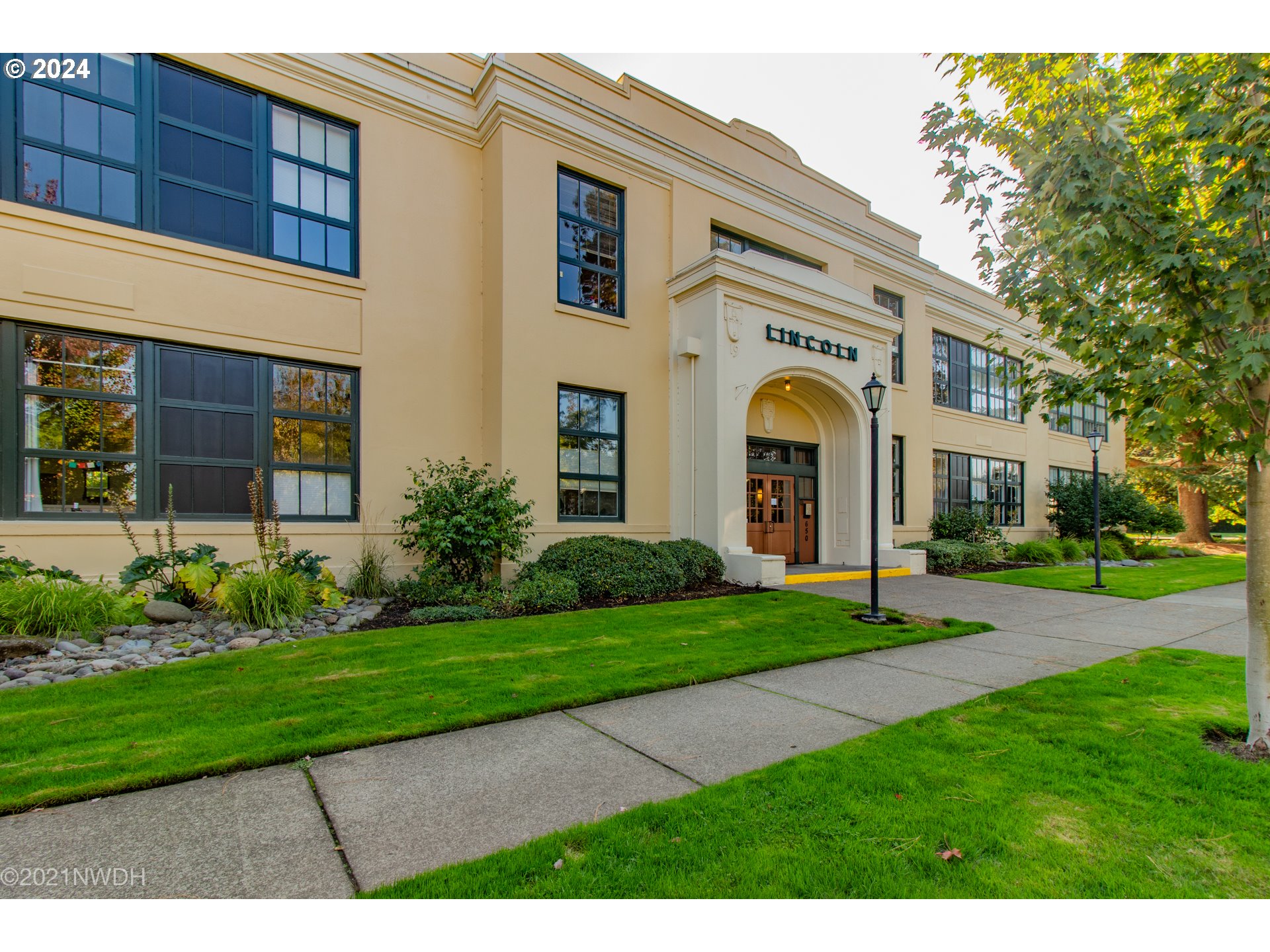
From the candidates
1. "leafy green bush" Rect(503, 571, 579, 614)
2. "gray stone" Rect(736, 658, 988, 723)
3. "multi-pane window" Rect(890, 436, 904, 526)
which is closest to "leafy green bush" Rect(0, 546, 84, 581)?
"leafy green bush" Rect(503, 571, 579, 614)

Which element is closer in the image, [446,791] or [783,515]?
[446,791]

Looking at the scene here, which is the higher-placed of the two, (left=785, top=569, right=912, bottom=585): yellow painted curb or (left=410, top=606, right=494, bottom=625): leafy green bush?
(left=410, top=606, right=494, bottom=625): leafy green bush

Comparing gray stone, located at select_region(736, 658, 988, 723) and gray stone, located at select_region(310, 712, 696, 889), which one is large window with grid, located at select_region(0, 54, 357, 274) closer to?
gray stone, located at select_region(310, 712, 696, 889)

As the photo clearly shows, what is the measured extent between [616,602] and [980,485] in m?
17.2

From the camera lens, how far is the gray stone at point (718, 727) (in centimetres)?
384

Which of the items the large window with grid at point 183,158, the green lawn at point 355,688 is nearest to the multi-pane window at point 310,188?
the large window with grid at point 183,158

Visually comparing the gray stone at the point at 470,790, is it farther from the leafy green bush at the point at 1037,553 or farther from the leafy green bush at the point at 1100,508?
the leafy green bush at the point at 1100,508

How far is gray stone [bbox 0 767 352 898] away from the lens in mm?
2484

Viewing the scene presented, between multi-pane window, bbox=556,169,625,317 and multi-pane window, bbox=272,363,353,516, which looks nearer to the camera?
multi-pane window, bbox=272,363,353,516

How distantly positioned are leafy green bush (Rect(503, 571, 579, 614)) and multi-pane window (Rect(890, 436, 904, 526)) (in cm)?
1222

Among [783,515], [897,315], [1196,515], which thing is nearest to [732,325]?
[783,515]

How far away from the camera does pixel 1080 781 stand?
3449 mm

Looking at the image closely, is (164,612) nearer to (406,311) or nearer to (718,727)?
(406,311)

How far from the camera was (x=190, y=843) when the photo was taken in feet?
9.16
